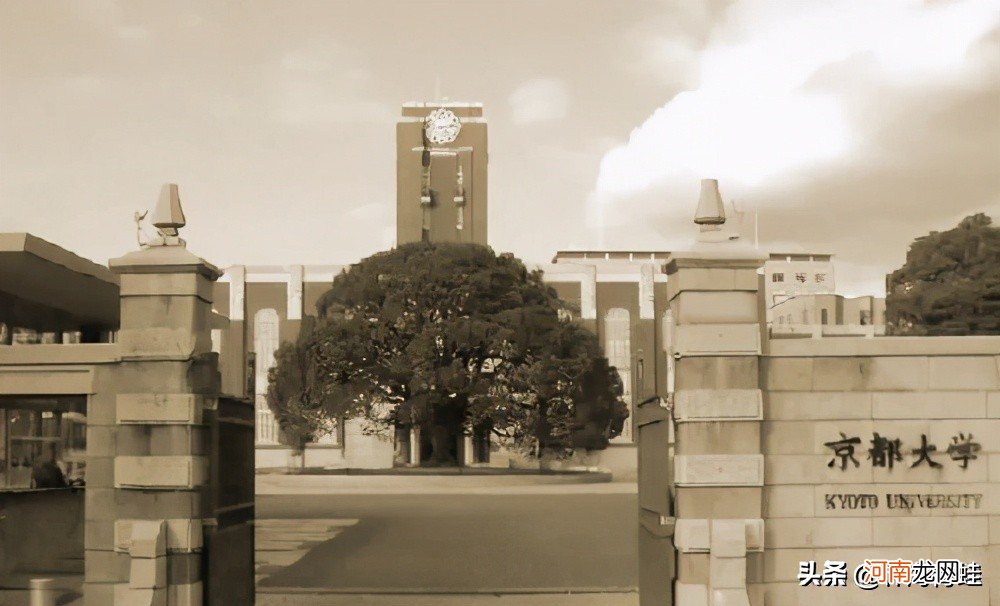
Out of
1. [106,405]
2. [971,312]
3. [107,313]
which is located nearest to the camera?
[106,405]

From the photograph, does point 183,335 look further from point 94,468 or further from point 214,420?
point 94,468

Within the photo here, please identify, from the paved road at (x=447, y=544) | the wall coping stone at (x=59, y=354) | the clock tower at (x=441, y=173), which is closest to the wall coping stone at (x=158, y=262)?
the wall coping stone at (x=59, y=354)

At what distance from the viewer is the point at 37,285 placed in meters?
Result: 13.0

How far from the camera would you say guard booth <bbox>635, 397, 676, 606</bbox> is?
11.3 meters

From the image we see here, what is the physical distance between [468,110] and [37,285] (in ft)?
209

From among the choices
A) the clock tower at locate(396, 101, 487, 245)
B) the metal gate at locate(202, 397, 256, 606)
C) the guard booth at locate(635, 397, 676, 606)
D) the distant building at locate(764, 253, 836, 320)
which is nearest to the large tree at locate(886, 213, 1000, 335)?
the clock tower at locate(396, 101, 487, 245)

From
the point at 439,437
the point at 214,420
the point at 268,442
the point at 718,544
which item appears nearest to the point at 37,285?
the point at 214,420

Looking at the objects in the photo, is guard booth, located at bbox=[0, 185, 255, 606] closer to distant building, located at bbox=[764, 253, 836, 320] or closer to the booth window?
the booth window

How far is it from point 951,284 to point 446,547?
43623 mm

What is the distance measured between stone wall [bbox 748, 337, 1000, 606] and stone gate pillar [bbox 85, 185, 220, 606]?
5756mm

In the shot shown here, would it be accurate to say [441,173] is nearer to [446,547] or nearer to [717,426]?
[446,547]

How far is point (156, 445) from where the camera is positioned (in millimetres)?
11383

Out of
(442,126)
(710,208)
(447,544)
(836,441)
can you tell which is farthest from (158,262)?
(442,126)

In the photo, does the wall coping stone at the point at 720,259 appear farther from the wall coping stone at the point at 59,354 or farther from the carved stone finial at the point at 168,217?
the wall coping stone at the point at 59,354
